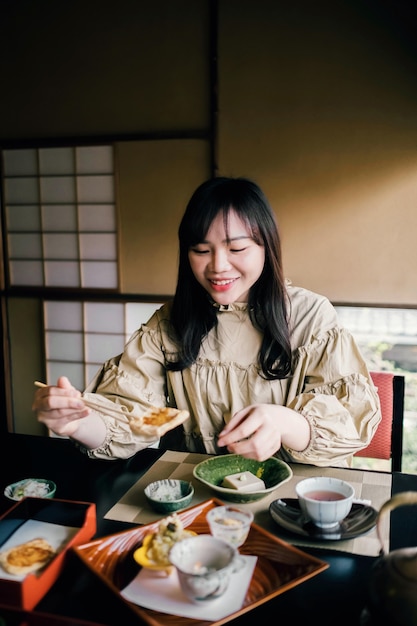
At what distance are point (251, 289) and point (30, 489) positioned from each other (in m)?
1.00

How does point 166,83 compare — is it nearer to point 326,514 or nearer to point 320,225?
point 320,225

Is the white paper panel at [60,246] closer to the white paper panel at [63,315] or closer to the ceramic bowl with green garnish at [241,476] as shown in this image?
the white paper panel at [63,315]

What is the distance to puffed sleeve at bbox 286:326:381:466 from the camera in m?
1.58

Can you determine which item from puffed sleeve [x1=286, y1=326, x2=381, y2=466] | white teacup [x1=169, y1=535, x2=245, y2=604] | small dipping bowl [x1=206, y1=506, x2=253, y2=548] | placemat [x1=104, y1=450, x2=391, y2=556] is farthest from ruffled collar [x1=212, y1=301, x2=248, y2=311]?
white teacup [x1=169, y1=535, x2=245, y2=604]

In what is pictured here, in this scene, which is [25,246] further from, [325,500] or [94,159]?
[325,500]

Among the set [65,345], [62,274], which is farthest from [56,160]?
[65,345]

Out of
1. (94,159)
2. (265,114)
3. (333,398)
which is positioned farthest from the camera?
(94,159)

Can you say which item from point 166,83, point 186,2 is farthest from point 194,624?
point 186,2

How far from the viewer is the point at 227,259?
1.72 meters

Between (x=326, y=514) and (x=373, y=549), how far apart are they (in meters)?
0.12

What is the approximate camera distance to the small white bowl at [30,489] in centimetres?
143

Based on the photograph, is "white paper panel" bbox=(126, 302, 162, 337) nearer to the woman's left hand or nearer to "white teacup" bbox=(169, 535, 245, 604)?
the woman's left hand

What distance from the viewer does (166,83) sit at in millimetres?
3596

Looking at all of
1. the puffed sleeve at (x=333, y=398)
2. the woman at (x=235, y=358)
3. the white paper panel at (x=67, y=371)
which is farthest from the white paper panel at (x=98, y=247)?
the puffed sleeve at (x=333, y=398)
